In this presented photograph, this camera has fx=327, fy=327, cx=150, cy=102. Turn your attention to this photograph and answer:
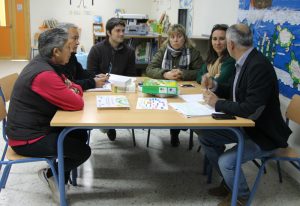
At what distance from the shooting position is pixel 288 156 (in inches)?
81.8

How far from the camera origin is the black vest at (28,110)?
1.89 metres

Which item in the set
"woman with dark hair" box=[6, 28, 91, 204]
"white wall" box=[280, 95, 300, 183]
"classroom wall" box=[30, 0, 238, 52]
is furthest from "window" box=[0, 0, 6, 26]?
"white wall" box=[280, 95, 300, 183]

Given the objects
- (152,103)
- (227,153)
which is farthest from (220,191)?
(152,103)

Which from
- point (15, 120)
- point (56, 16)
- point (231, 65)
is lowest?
point (15, 120)

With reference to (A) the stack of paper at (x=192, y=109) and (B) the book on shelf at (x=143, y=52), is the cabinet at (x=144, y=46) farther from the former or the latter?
(A) the stack of paper at (x=192, y=109)

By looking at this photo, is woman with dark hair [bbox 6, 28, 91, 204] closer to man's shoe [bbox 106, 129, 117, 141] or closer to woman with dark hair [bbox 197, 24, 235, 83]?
woman with dark hair [bbox 197, 24, 235, 83]

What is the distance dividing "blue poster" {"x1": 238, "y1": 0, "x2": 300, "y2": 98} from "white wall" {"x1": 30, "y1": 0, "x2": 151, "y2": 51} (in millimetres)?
5448

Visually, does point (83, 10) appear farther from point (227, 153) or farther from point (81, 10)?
point (227, 153)

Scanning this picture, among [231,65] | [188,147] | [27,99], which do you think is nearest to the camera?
[27,99]

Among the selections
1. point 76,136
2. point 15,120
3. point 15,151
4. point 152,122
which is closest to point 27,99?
point 15,120

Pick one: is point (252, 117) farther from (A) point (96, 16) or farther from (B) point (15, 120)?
(A) point (96, 16)

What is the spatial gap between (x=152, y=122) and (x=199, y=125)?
27cm

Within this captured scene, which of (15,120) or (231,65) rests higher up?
(231,65)

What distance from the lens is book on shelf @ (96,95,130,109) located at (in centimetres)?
200
